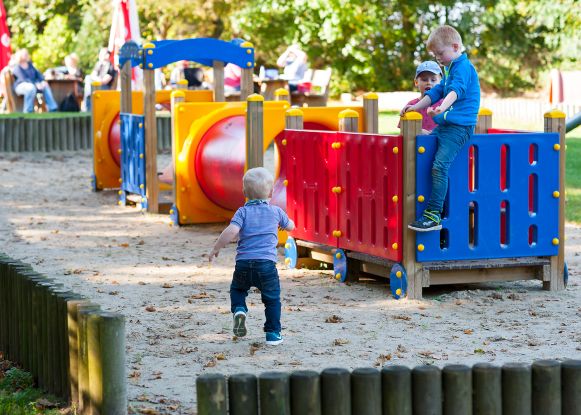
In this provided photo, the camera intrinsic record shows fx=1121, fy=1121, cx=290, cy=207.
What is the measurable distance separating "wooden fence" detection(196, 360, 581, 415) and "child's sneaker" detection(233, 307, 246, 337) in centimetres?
201

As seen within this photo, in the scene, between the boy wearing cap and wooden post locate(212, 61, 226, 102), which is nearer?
the boy wearing cap

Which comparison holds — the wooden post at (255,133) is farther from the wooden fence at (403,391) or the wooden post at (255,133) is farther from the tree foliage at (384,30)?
the tree foliage at (384,30)

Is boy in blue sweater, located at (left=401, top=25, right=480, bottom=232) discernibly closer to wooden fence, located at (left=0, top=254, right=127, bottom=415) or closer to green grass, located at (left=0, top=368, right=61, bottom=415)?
wooden fence, located at (left=0, top=254, right=127, bottom=415)

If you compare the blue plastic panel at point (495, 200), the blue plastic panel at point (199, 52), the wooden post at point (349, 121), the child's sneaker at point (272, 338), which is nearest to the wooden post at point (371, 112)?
the wooden post at point (349, 121)

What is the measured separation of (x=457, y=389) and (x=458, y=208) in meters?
3.30

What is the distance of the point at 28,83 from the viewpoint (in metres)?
22.0

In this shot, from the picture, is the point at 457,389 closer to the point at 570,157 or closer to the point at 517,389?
the point at 517,389

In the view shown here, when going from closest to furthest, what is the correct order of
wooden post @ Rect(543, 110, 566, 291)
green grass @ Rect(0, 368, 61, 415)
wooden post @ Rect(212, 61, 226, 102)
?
green grass @ Rect(0, 368, 61, 415), wooden post @ Rect(543, 110, 566, 291), wooden post @ Rect(212, 61, 226, 102)

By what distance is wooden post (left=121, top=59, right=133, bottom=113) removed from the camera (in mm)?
12812

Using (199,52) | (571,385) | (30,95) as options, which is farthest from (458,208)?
(30,95)

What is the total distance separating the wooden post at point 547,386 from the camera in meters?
4.23

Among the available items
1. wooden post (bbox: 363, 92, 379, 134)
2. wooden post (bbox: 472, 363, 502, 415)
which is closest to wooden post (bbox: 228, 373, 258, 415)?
wooden post (bbox: 472, 363, 502, 415)

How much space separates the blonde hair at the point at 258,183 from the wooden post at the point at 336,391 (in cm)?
210

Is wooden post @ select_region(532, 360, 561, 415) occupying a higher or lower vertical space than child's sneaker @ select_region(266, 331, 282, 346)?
higher
